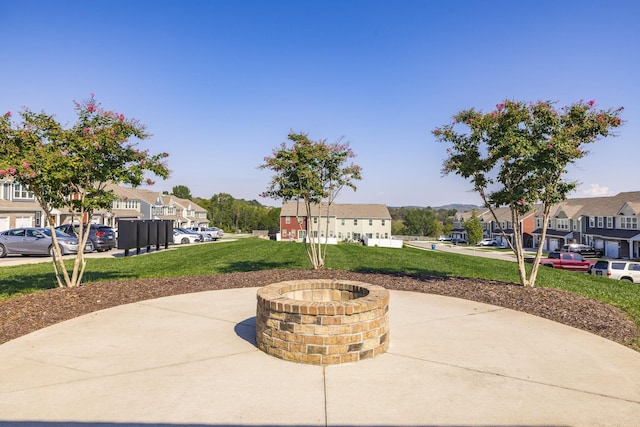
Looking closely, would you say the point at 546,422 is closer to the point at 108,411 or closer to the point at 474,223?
the point at 108,411

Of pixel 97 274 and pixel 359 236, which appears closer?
pixel 97 274

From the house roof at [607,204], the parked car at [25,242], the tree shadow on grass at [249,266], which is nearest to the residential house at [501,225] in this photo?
the house roof at [607,204]

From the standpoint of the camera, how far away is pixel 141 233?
23.8m

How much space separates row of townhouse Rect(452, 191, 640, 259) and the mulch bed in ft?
113

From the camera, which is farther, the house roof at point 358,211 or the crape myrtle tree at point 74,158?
the house roof at point 358,211

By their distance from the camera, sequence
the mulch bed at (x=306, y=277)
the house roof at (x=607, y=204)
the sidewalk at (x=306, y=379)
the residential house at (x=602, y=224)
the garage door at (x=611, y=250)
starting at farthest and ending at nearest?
the house roof at (x=607, y=204) → the garage door at (x=611, y=250) → the residential house at (x=602, y=224) → the mulch bed at (x=306, y=277) → the sidewalk at (x=306, y=379)

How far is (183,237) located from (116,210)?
1892cm

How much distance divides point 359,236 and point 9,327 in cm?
6731

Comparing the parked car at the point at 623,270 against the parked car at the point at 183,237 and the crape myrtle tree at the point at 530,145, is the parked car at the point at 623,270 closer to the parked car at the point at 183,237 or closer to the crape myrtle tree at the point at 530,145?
the crape myrtle tree at the point at 530,145

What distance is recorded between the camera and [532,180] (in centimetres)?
1030

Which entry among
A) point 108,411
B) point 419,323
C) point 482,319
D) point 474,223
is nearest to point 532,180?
point 482,319

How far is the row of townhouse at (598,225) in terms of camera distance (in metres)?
45.8

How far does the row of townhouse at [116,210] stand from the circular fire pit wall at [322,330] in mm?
5963

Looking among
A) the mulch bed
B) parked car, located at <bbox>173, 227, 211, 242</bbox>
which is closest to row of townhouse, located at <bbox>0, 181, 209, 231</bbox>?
the mulch bed
